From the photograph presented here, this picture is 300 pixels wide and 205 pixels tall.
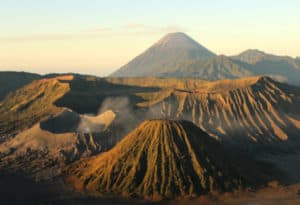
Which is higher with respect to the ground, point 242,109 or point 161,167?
point 242,109

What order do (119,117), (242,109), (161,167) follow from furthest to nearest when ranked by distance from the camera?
(242,109) < (119,117) < (161,167)

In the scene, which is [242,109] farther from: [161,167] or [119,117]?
[161,167]

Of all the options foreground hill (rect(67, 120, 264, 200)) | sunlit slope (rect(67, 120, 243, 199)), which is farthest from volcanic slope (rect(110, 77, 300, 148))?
sunlit slope (rect(67, 120, 243, 199))

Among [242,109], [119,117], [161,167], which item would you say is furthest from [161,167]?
[242,109]

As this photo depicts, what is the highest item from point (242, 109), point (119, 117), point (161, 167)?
point (242, 109)

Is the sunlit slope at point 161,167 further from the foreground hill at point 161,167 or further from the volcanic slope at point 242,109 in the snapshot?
the volcanic slope at point 242,109

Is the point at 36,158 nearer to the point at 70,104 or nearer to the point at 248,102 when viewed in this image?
the point at 70,104

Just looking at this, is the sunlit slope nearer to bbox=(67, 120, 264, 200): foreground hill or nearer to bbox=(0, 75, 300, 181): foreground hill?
bbox=(67, 120, 264, 200): foreground hill

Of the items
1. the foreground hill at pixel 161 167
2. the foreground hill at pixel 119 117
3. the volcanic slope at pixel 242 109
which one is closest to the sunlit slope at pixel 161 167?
the foreground hill at pixel 161 167
